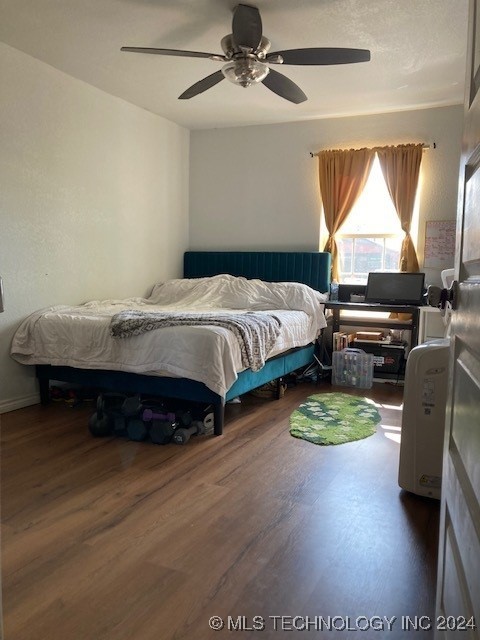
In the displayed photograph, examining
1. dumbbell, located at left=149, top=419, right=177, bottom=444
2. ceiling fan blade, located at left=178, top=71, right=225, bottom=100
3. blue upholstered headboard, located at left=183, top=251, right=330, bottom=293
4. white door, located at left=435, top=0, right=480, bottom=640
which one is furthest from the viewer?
blue upholstered headboard, located at left=183, top=251, right=330, bottom=293

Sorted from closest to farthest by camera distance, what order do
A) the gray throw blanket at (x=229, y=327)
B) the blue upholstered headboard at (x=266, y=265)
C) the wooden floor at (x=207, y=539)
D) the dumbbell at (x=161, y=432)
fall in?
the wooden floor at (x=207, y=539)
the dumbbell at (x=161, y=432)
the gray throw blanket at (x=229, y=327)
the blue upholstered headboard at (x=266, y=265)

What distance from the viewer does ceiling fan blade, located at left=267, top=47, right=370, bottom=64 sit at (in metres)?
2.95

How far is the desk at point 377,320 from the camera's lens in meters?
4.56

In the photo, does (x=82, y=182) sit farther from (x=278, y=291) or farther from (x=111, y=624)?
(x=111, y=624)

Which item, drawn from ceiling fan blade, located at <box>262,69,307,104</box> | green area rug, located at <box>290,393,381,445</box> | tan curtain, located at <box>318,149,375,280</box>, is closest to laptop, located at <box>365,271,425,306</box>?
tan curtain, located at <box>318,149,375,280</box>

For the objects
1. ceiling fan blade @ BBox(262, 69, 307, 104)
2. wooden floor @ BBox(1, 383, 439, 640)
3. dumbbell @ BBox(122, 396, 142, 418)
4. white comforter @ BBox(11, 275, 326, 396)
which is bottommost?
wooden floor @ BBox(1, 383, 439, 640)

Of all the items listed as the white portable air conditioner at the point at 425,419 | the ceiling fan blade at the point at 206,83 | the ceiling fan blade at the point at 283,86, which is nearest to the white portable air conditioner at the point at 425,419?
the white portable air conditioner at the point at 425,419

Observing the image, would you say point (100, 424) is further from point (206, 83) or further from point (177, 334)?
point (206, 83)

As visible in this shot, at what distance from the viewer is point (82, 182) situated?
432 centimetres

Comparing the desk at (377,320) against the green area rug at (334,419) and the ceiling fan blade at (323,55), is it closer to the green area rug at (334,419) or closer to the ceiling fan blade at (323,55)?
the green area rug at (334,419)

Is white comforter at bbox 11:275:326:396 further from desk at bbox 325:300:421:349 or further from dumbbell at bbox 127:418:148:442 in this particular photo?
dumbbell at bbox 127:418:148:442

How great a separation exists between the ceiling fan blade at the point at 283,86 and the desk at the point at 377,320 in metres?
1.98

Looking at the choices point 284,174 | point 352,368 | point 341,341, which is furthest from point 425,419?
point 284,174

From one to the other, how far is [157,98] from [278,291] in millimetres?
2237
